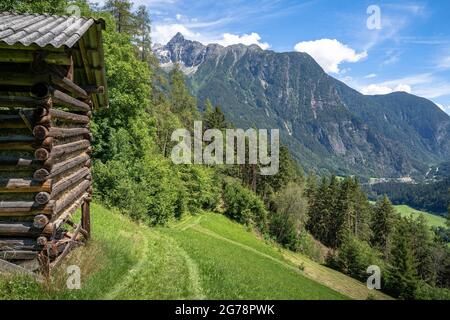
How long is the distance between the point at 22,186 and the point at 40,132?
1.50m

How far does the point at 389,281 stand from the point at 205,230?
33605mm

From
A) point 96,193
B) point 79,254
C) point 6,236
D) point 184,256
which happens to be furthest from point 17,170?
point 96,193

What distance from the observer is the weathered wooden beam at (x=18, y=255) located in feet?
31.1

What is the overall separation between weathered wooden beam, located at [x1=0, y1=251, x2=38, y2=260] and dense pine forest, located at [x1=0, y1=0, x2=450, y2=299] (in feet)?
71.9

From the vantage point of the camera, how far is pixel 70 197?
11.9 m

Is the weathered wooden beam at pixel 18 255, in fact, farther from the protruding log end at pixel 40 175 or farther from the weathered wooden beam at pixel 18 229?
the protruding log end at pixel 40 175

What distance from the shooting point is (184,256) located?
1844cm

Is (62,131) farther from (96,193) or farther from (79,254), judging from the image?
(96,193)

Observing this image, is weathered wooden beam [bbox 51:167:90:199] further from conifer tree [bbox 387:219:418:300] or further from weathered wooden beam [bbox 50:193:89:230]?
conifer tree [bbox 387:219:418:300]

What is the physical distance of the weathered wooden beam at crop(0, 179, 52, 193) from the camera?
30.9ft

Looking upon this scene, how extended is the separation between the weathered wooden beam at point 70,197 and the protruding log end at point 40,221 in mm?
494

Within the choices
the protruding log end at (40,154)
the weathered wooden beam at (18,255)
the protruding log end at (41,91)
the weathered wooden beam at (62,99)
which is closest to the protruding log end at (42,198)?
the protruding log end at (40,154)

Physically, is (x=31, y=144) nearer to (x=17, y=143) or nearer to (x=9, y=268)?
(x=17, y=143)

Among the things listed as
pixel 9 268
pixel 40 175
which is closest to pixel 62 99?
pixel 40 175
